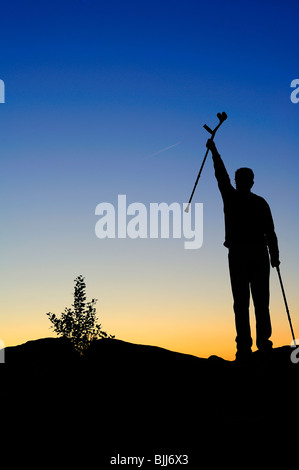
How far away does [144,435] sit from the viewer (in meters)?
7.59

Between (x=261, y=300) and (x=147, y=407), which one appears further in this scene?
(x=261, y=300)

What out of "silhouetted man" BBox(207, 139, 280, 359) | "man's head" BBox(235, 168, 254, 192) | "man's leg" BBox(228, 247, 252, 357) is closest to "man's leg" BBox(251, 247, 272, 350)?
"silhouetted man" BBox(207, 139, 280, 359)

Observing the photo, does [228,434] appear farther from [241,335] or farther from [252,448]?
[241,335]

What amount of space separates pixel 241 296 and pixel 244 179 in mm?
2516

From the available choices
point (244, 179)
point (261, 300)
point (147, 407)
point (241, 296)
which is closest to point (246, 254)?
point (241, 296)

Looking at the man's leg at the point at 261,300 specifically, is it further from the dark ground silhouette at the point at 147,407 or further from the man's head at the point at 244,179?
the man's head at the point at 244,179

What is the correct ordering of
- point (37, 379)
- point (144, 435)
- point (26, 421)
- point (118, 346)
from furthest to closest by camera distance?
point (118, 346) → point (37, 379) → point (26, 421) → point (144, 435)

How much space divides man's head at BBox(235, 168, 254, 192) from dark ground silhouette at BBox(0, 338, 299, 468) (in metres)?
3.63

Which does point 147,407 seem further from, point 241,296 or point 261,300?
point 261,300

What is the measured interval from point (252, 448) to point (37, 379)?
185 inches

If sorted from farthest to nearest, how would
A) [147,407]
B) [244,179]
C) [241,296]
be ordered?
1. [244,179]
2. [241,296]
3. [147,407]

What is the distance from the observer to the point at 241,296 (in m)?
10.2
